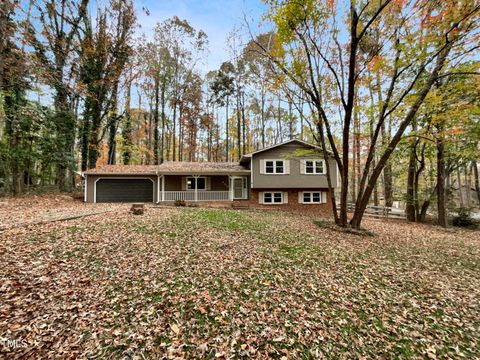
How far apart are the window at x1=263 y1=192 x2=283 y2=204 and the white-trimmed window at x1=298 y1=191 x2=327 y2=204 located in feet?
4.85

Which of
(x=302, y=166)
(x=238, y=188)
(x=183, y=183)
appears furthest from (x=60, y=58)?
(x=302, y=166)

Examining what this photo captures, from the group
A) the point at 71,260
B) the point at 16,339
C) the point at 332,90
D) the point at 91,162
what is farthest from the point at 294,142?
the point at 91,162

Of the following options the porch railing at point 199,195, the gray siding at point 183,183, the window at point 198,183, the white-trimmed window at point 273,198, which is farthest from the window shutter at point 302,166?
the window at point 198,183

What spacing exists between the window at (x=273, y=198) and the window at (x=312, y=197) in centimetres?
180

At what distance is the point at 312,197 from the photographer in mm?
17078

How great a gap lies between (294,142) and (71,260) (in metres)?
14.6

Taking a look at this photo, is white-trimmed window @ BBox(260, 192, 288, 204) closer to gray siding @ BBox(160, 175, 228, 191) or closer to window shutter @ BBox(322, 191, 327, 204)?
window shutter @ BBox(322, 191, 327, 204)

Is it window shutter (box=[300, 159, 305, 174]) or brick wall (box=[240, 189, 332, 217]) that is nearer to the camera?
window shutter (box=[300, 159, 305, 174])

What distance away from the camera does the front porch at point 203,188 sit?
653 inches

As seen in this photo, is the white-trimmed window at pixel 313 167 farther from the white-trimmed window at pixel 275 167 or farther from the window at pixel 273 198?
the window at pixel 273 198

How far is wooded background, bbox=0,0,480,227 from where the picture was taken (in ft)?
28.4

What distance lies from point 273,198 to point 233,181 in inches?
135

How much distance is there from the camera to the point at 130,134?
23547mm
